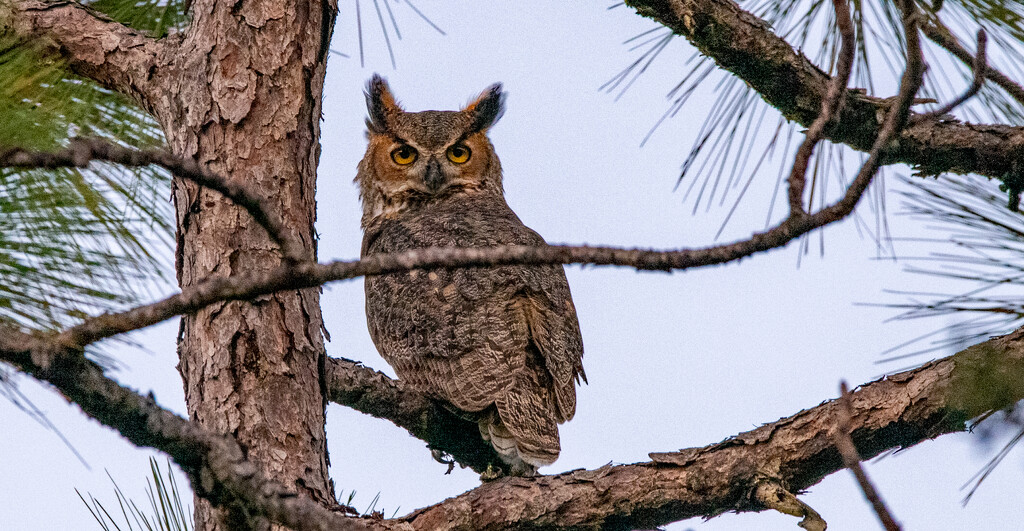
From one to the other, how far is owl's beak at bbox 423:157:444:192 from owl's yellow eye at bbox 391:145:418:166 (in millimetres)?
137

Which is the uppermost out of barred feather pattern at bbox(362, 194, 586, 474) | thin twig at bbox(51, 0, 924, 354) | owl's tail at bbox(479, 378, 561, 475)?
barred feather pattern at bbox(362, 194, 586, 474)

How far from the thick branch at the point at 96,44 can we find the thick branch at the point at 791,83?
153 centimetres

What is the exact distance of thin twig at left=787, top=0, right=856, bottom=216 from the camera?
130 cm

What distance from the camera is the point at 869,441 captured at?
7.30 ft

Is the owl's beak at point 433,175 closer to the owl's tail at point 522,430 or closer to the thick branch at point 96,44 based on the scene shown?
the owl's tail at point 522,430

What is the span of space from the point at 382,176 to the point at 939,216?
3.10 metres

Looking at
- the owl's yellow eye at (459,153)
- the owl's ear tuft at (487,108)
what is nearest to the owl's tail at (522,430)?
the owl's yellow eye at (459,153)

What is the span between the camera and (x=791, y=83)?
9.90 ft

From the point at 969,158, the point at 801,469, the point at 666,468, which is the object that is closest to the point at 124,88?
the point at 666,468

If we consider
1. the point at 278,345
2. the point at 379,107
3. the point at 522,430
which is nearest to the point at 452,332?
the point at 522,430

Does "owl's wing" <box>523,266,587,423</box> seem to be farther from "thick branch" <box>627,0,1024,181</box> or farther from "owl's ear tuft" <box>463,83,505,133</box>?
"owl's ear tuft" <box>463,83,505,133</box>

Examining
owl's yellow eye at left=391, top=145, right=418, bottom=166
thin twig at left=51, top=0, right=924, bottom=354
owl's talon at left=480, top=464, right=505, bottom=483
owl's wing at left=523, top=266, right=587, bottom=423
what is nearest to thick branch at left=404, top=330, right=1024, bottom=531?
owl's talon at left=480, top=464, right=505, bottom=483

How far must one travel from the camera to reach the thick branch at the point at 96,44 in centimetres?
272

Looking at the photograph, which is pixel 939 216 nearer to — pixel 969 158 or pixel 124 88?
pixel 969 158
